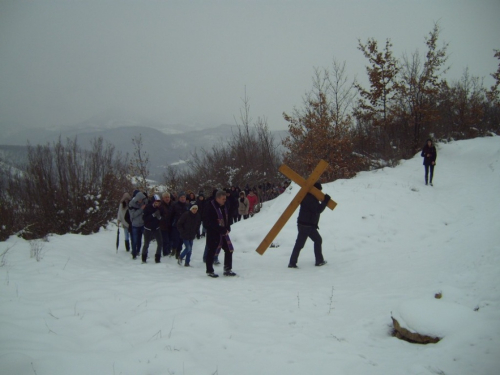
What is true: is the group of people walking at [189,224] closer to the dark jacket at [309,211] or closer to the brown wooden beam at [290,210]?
the dark jacket at [309,211]

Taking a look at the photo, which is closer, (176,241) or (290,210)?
(290,210)

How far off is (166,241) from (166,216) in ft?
2.98

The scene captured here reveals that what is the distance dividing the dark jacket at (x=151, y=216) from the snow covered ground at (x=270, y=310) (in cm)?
119

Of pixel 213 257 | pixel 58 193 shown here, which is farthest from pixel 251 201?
pixel 58 193

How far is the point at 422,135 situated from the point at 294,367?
20.7m

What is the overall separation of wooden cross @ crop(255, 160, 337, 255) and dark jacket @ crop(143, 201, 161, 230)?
3.66 meters

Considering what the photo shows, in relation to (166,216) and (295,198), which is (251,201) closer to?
(166,216)

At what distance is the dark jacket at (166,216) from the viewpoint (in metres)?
8.71

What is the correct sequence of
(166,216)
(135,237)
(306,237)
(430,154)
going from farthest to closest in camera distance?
(430,154)
(135,237)
(166,216)
(306,237)

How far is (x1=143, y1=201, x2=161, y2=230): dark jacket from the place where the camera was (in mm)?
8469

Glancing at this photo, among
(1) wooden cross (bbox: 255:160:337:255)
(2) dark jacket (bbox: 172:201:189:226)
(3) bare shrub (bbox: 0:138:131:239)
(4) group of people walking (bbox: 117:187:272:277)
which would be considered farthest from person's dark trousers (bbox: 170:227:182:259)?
(3) bare shrub (bbox: 0:138:131:239)

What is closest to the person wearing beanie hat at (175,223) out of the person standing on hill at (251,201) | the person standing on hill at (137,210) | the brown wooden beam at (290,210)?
the person standing on hill at (137,210)

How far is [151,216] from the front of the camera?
847cm

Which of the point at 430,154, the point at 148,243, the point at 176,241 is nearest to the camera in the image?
the point at 148,243
